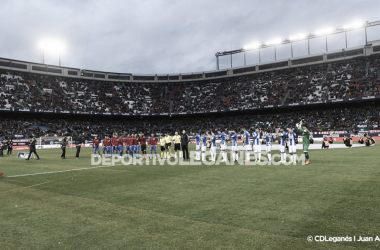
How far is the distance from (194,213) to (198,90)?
215 feet

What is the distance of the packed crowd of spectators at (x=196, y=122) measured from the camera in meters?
47.3

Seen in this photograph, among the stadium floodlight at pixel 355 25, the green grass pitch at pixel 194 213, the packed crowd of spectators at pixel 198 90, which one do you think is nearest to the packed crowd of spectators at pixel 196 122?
the packed crowd of spectators at pixel 198 90

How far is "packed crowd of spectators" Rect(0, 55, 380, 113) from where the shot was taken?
171 ft

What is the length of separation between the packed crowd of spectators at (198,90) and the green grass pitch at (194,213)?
1892 inches

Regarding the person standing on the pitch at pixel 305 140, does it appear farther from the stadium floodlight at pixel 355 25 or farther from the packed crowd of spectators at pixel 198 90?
the stadium floodlight at pixel 355 25

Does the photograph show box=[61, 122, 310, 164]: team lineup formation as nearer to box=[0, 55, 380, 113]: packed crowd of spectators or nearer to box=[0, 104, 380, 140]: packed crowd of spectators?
box=[0, 104, 380, 140]: packed crowd of spectators

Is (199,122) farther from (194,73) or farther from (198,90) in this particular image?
(194,73)

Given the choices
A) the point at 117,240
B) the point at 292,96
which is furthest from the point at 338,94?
→ the point at 117,240

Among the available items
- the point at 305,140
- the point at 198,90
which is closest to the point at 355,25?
the point at 198,90

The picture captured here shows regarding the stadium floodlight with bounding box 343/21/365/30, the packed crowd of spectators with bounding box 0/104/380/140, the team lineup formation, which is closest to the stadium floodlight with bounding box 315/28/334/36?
the stadium floodlight with bounding box 343/21/365/30

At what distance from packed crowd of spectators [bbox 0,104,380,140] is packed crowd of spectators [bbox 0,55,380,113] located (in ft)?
10.3

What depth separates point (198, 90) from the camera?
233 feet

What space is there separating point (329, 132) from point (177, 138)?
34.4 metres

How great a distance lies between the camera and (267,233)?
4973 mm
